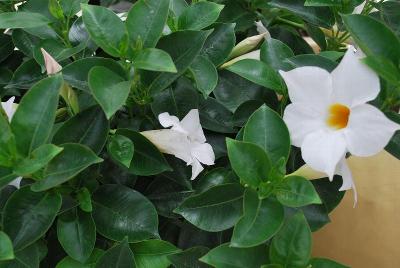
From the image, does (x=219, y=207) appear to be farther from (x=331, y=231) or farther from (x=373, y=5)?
(x=331, y=231)

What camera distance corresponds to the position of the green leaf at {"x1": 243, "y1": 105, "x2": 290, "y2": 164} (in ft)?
1.90

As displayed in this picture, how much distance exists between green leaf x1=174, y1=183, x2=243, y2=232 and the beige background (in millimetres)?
614

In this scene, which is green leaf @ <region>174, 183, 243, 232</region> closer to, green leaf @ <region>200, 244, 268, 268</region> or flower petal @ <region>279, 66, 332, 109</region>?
green leaf @ <region>200, 244, 268, 268</region>

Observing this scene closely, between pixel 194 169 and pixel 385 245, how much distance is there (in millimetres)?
661

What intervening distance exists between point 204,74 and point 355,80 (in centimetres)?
20

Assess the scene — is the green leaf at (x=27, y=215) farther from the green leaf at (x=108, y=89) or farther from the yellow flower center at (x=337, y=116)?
the yellow flower center at (x=337, y=116)

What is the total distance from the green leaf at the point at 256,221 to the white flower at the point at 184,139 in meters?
0.09

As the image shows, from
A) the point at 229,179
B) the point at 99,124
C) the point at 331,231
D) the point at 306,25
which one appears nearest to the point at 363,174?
the point at 331,231

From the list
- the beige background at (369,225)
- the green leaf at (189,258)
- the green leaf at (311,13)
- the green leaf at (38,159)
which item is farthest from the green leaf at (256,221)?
Answer: the beige background at (369,225)

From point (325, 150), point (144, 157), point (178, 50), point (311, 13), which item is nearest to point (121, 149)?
point (144, 157)

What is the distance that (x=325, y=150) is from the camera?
0.53 meters

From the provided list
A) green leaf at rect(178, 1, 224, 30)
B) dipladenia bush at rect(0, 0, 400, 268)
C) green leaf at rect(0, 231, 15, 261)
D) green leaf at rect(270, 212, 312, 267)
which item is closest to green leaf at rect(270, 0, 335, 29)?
dipladenia bush at rect(0, 0, 400, 268)

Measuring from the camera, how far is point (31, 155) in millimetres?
539

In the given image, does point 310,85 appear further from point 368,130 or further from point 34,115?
point 34,115
